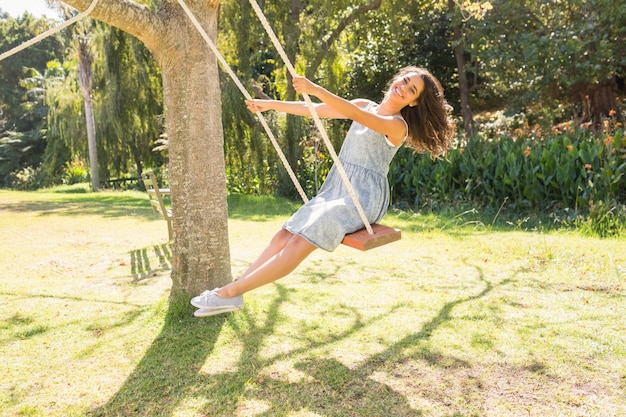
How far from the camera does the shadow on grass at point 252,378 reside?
226cm

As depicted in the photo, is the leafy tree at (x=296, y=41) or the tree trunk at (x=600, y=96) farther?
the tree trunk at (x=600, y=96)

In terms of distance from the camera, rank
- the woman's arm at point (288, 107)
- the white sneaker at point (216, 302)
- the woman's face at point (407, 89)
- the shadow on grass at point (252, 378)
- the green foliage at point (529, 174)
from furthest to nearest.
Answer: the green foliage at point (529, 174) → the woman's arm at point (288, 107) → the woman's face at point (407, 89) → the white sneaker at point (216, 302) → the shadow on grass at point (252, 378)

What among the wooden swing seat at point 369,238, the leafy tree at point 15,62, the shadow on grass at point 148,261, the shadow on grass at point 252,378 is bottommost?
the shadow on grass at point 252,378

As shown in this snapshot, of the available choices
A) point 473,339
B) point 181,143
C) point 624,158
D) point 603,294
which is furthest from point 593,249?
point 181,143

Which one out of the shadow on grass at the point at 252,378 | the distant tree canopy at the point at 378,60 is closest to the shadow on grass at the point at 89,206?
the distant tree canopy at the point at 378,60

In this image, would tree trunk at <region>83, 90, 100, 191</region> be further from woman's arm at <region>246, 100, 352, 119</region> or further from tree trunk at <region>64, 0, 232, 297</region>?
woman's arm at <region>246, 100, 352, 119</region>

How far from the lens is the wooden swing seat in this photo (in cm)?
230

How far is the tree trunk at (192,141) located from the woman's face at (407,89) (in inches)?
41.0

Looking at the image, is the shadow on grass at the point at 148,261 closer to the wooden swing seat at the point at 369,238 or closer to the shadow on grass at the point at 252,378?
the shadow on grass at the point at 252,378

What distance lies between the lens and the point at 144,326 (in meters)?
3.15

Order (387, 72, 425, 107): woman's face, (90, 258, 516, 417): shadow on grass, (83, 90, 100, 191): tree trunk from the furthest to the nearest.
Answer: (83, 90, 100, 191): tree trunk < (387, 72, 425, 107): woman's face < (90, 258, 516, 417): shadow on grass

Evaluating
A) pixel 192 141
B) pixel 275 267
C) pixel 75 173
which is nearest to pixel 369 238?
pixel 275 267

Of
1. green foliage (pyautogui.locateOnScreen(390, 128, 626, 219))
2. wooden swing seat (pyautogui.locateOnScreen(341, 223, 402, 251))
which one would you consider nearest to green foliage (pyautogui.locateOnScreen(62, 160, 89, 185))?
green foliage (pyautogui.locateOnScreen(390, 128, 626, 219))

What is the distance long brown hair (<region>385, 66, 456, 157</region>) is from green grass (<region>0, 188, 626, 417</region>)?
106 centimetres
